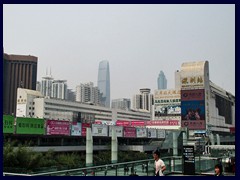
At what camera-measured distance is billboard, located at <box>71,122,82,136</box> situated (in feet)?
132

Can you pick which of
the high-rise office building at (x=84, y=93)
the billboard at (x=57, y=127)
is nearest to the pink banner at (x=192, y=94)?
the billboard at (x=57, y=127)

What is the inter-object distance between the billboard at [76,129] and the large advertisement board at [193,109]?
41.2 metres

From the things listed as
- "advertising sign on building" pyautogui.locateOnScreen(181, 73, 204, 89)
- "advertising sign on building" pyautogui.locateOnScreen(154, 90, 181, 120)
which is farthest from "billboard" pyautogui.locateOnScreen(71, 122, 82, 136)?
"advertising sign on building" pyautogui.locateOnScreen(154, 90, 181, 120)

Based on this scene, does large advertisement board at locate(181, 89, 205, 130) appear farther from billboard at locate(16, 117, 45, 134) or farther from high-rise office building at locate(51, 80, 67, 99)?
high-rise office building at locate(51, 80, 67, 99)

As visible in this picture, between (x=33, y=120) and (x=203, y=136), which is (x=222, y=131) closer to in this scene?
(x=203, y=136)

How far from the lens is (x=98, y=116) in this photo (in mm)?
109688

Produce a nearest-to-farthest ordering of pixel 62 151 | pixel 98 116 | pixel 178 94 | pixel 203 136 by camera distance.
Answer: pixel 62 151 < pixel 203 136 < pixel 178 94 < pixel 98 116

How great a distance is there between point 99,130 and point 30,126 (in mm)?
11532

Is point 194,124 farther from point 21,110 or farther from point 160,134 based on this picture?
point 21,110

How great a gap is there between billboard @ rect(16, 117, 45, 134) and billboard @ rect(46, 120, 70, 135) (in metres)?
0.92

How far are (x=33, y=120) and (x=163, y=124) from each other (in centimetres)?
5165

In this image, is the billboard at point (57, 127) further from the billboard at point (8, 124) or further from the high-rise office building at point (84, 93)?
the high-rise office building at point (84, 93)

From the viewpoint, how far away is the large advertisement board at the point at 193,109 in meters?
76.9
